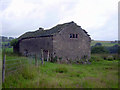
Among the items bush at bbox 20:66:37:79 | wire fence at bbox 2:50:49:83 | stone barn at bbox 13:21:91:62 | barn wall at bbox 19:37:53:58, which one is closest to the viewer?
wire fence at bbox 2:50:49:83

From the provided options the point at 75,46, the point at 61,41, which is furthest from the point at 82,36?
the point at 61,41

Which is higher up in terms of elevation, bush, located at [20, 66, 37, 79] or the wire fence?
the wire fence

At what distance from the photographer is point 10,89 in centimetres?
662

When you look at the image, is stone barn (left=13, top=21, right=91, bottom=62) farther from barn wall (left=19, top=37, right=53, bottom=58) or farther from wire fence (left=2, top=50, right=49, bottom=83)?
wire fence (left=2, top=50, right=49, bottom=83)

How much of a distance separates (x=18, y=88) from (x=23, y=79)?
1.11 metres

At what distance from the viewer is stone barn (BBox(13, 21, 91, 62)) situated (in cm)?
2084

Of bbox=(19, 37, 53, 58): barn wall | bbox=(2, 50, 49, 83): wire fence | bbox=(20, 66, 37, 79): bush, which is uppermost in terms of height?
bbox=(19, 37, 53, 58): barn wall

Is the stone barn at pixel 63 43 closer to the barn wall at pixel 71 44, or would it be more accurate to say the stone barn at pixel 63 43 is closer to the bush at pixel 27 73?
the barn wall at pixel 71 44

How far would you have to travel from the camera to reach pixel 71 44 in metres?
22.6

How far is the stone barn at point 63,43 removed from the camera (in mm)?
20837

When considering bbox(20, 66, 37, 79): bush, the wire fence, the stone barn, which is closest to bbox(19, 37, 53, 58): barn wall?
the stone barn

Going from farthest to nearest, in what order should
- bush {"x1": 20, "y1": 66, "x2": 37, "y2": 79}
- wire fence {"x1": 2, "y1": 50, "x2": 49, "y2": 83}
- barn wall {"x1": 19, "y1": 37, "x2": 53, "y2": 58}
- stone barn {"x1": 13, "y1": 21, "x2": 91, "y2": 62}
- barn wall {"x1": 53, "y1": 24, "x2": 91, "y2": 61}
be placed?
barn wall {"x1": 19, "y1": 37, "x2": 53, "y2": 58} → barn wall {"x1": 53, "y1": 24, "x2": 91, "y2": 61} → stone barn {"x1": 13, "y1": 21, "x2": 91, "y2": 62} → bush {"x1": 20, "y1": 66, "x2": 37, "y2": 79} → wire fence {"x1": 2, "y1": 50, "x2": 49, "y2": 83}

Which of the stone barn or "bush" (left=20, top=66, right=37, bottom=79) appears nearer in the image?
"bush" (left=20, top=66, right=37, bottom=79)

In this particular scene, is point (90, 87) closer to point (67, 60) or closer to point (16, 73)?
point (16, 73)
